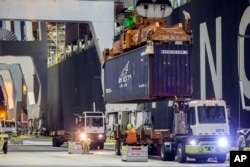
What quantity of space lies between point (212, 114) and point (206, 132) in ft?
2.83

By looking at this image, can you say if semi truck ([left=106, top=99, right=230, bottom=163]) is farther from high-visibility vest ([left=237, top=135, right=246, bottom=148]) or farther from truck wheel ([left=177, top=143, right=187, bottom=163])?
high-visibility vest ([left=237, top=135, right=246, bottom=148])

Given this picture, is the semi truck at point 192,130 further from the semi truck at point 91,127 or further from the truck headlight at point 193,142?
the semi truck at point 91,127

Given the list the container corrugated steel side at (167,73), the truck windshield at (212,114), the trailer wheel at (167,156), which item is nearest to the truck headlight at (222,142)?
the truck windshield at (212,114)

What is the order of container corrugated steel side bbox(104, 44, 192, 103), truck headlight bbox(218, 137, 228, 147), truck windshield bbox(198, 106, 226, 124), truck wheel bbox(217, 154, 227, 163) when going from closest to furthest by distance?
truck headlight bbox(218, 137, 228, 147) → truck windshield bbox(198, 106, 226, 124) → truck wheel bbox(217, 154, 227, 163) → container corrugated steel side bbox(104, 44, 192, 103)

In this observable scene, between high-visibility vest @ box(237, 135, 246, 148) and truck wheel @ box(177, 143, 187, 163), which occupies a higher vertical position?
high-visibility vest @ box(237, 135, 246, 148)

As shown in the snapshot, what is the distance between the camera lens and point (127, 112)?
39.9 m

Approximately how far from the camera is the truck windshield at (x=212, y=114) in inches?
1188

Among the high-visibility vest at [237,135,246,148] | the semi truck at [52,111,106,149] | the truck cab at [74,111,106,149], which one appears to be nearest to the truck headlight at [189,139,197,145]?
the high-visibility vest at [237,135,246,148]

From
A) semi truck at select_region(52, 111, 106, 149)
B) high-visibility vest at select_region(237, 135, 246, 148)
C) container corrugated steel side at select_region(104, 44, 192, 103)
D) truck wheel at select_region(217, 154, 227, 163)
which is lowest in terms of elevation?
truck wheel at select_region(217, 154, 227, 163)

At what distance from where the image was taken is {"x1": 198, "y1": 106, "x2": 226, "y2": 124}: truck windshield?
99.0 ft

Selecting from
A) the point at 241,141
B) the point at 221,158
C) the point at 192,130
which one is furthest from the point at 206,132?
the point at 241,141

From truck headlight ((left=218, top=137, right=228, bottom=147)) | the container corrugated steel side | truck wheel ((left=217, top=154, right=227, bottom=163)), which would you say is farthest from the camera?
the container corrugated steel side

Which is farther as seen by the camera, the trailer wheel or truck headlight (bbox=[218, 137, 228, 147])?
the trailer wheel

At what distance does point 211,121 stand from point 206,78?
18.9m
